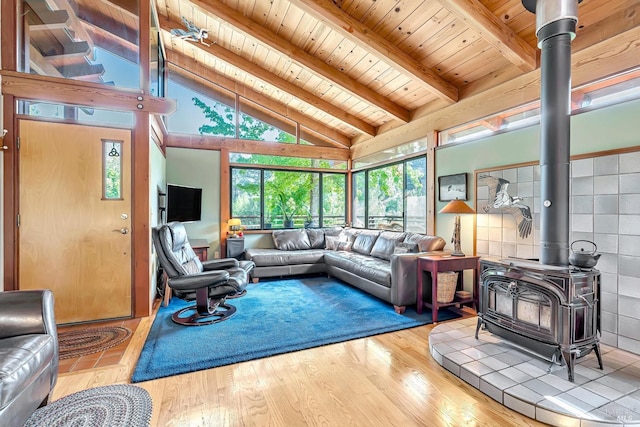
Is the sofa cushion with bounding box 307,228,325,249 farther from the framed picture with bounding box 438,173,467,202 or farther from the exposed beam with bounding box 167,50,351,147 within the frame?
the framed picture with bounding box 438,173,467,202

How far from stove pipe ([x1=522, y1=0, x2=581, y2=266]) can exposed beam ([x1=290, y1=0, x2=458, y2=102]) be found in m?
1.54

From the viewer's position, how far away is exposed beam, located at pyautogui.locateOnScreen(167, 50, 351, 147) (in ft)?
17.1

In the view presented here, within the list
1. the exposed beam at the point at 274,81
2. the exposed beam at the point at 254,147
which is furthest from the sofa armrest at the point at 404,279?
the exposed beam at the point at 254,147

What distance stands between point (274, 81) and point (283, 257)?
117 inches

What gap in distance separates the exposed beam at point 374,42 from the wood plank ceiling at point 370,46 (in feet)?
0.04

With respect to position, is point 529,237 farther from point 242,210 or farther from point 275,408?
point 242,210

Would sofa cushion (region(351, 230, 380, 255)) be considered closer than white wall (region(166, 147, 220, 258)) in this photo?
Yes

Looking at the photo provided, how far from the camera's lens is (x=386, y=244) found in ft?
15.1

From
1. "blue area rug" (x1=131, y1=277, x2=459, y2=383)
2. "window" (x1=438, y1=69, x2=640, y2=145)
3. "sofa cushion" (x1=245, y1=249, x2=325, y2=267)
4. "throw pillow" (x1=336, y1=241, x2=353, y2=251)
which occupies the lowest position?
"blue area rug" (x1=131, y1=277, x2=459, y2=383)

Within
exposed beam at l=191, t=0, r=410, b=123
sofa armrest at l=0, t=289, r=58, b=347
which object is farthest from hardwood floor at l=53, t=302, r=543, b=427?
exposed beam at l=191, t=0, r=410, b=123

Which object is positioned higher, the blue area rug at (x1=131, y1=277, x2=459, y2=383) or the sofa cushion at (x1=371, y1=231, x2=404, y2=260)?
the sofa cushion at (x1=371, y1=231, x2=404, y2=260)

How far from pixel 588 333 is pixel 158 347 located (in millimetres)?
3248

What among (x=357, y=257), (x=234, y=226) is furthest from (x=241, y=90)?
(x=357, y=257)

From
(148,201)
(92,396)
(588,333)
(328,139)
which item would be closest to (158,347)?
(92,396)
